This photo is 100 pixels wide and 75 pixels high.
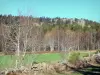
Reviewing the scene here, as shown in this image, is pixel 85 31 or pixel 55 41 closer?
pixel 55 41

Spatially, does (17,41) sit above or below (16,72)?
above

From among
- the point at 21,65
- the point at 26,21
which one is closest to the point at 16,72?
the point at 21,65

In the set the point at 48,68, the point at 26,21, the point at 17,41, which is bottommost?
the point at 48,68

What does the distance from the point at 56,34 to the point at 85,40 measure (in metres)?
13.1

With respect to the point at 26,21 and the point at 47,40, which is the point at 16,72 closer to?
the point at 26,21

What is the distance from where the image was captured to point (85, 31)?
11625 centimetres

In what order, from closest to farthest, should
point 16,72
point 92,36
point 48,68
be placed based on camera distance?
point 16,72
point 48,68
point 92,36

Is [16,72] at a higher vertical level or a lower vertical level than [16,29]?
lower

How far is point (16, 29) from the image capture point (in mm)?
24891

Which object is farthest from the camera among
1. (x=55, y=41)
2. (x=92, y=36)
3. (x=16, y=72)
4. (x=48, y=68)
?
(x=92, y=36)

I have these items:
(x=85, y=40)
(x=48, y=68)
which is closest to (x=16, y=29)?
(x=48, y=68)

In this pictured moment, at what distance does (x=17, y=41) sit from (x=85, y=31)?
306 ft

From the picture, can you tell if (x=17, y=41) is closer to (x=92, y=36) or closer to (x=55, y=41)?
(x=55, y=41)

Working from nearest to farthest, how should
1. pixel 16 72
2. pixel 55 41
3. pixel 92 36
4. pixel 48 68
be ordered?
pixel 16 72 → pixel 48 68 → pixel 55 41 → pixel 92 36
